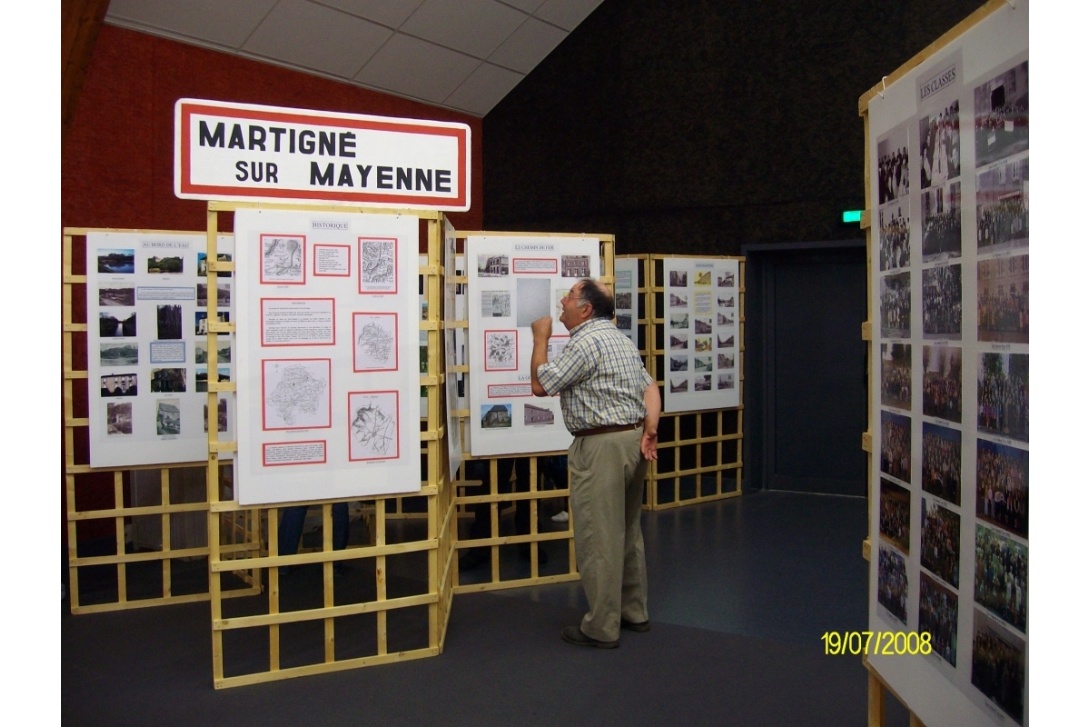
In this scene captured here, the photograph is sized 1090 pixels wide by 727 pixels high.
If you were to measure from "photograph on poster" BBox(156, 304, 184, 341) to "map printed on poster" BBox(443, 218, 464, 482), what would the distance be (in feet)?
4.68

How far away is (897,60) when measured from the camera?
21.6 ft

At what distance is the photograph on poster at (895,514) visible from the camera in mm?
2098

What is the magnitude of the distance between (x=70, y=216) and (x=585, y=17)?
4847mm

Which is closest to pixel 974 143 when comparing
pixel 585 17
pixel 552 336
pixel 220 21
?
pixel 552 336

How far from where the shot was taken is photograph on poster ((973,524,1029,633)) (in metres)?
1.57

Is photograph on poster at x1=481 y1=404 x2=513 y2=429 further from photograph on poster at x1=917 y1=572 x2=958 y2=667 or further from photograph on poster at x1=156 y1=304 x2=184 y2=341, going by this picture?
photograph on poster at x1=917 y1=572 x2=958 y2=667

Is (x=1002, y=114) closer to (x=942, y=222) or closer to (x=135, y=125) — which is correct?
(x=942, y=222)

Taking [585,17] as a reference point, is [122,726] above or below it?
below

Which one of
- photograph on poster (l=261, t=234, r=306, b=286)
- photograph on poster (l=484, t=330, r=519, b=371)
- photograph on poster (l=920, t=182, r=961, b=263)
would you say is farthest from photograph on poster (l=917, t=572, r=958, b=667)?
photograph on poster (l=484, t=330, r=519, b=371)

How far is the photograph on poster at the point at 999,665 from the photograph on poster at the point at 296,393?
2.50 m

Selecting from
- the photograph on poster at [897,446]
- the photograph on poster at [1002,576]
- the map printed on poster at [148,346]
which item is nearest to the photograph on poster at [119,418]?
the map printed on poster at [148,346]

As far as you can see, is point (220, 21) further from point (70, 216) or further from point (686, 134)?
point (686, 134)

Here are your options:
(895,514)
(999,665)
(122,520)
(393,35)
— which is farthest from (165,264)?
(999,665)

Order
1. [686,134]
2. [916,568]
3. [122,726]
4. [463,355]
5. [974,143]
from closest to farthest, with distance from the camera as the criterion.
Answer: [974,143], [916,568], [122,726], [463,355], [686,134]
